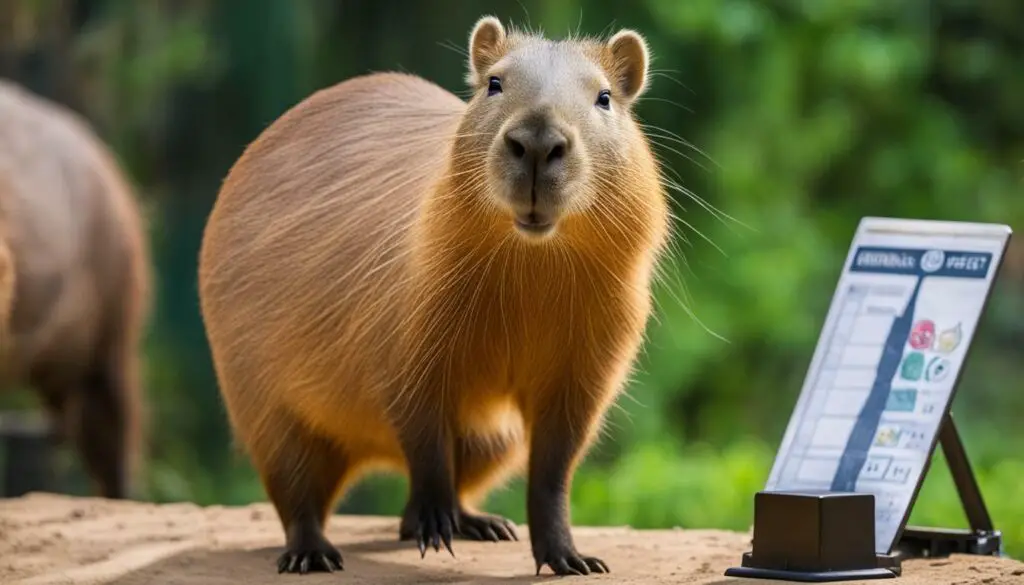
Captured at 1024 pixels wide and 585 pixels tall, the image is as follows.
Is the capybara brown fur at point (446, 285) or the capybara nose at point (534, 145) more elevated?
the capybara nose at point (534, 145)

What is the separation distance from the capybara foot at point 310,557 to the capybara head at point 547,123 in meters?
1.24

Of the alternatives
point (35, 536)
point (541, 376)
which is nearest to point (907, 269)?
point (541, 376)

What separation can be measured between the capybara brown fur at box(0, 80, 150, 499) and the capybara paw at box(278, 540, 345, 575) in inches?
177

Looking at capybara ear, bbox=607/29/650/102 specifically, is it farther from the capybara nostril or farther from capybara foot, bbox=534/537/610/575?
capybara foot, bbox=534/537/610/575

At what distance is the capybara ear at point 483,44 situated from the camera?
486cm

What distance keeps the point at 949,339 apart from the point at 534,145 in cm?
149

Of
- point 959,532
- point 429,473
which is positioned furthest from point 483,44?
point 959,532

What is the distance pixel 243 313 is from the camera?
5.41 metres

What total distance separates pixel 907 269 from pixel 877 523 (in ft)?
2.62

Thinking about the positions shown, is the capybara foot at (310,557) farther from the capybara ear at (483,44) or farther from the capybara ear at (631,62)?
the capybara ear at (631,62)

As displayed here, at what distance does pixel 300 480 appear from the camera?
5.35m

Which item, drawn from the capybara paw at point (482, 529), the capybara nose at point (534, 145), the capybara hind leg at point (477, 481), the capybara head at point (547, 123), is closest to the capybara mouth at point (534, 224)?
the capybara head at point (547, 123)

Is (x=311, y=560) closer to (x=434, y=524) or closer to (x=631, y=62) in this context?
(x=434, y=524)

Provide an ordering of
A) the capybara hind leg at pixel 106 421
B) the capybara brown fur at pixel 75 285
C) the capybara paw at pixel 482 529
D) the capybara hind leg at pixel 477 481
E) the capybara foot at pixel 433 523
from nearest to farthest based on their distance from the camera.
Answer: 1. the capybara foot at pixel 433 523
2. the capybara hind leg at pixel 477 481
3. the capybara paw at pixel 482 529
4. the capybara brown fur at pixel 75 285
5. the capybara hind leg at pixel 106 421
